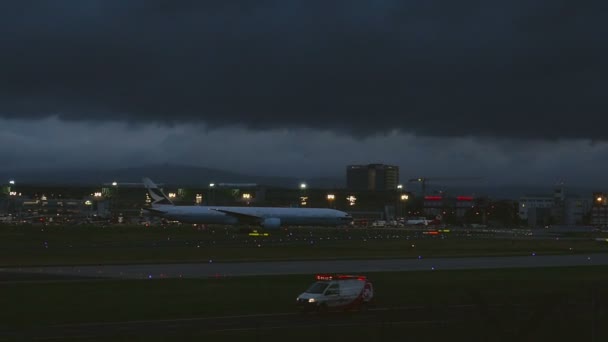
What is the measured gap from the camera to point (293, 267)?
6588 cm

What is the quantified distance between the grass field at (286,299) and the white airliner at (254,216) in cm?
8002

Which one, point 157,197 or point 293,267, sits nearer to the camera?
point 293,267

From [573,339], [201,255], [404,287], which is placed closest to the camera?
[573,339]

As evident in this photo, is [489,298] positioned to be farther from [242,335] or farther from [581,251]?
[581,251]

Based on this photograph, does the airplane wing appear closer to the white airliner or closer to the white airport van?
the white airliner

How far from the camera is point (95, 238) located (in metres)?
110

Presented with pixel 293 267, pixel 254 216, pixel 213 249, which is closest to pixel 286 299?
pixel 293 267

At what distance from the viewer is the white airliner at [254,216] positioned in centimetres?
14062

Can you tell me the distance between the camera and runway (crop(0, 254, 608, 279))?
58281 millimetres

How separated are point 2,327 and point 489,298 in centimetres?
2542

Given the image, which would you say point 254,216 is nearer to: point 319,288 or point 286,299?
point 286,299

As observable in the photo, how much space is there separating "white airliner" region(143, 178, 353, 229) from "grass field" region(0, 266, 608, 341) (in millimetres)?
80020

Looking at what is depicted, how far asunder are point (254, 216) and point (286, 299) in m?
95.9

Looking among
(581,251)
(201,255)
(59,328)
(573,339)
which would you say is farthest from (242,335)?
(581,251)
